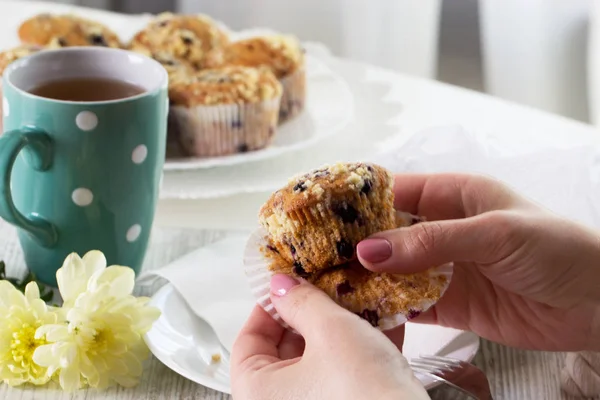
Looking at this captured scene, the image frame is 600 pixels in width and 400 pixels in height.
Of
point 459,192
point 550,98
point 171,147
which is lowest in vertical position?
point 550,98

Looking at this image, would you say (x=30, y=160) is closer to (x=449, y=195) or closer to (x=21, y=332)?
(x=21, y=332)

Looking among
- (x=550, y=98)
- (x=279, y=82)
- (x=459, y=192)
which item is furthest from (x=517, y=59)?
(x=459, y=192)

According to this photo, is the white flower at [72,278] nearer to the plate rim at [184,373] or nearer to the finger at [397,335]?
the plate rim at [184,373]

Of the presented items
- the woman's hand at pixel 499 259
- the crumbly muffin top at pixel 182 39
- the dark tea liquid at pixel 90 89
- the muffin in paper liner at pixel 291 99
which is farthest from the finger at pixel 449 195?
the crumbly muffin top at pixel 182 39

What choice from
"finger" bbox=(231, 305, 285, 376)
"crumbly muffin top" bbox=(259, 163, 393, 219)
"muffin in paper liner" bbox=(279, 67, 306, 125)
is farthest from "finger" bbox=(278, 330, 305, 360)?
"muffin in paper liner" bbox=(279, 67, 306, 125)

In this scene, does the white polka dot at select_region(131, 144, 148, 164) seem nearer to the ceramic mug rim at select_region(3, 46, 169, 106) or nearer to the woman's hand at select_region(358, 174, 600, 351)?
the ceramic mug rim at select_region(3, 46, 169, 106)

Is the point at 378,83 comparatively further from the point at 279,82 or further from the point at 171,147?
the point at 171,147

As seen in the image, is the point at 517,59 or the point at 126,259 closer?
the point at 126,259
